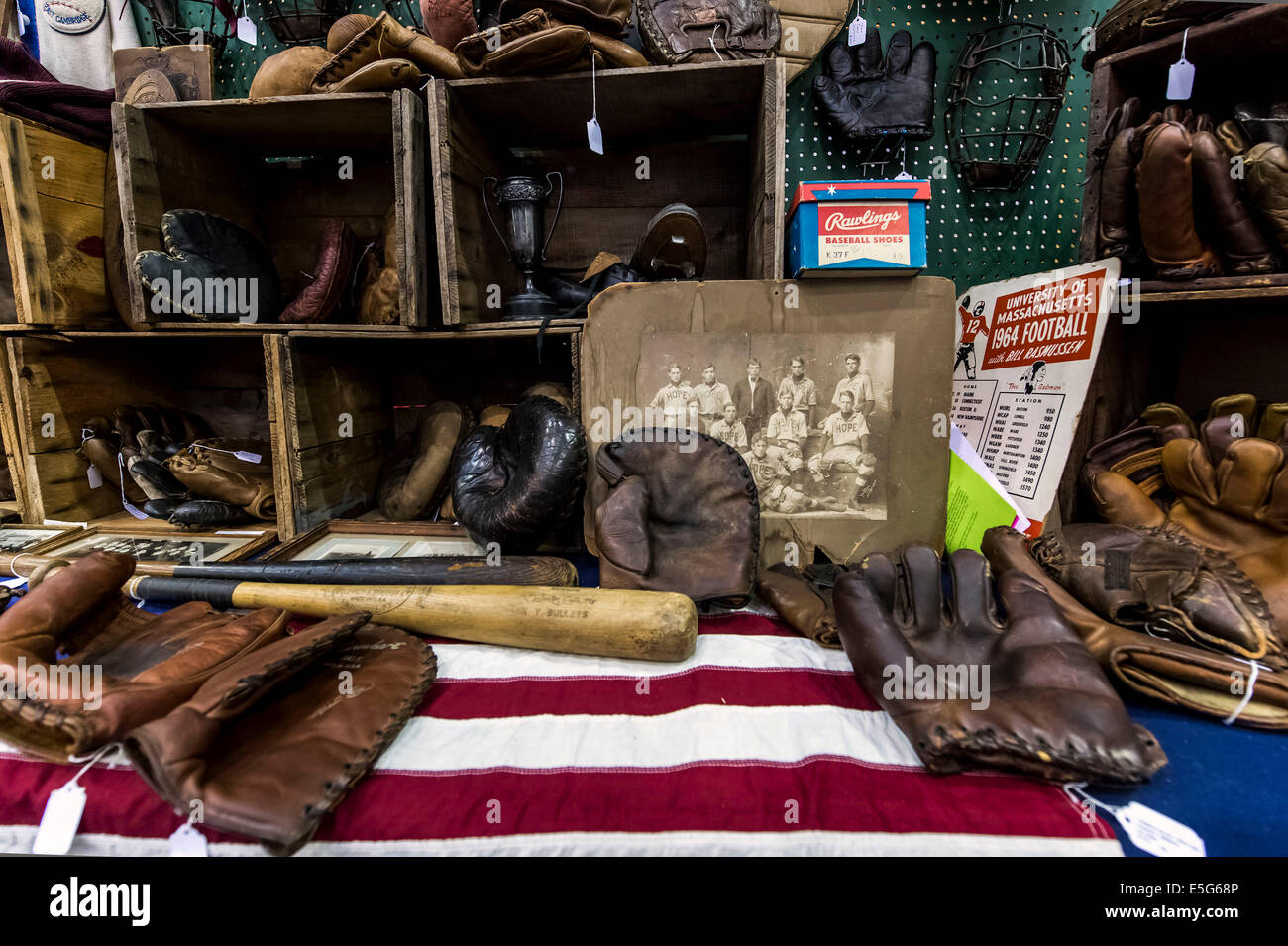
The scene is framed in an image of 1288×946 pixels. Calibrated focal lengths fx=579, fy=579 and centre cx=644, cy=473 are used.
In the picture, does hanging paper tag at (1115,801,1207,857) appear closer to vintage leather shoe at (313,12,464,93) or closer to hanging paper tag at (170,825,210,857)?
hanging paper tag at (170,825,210,857)

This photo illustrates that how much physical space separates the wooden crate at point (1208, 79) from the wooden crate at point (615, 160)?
98 cm

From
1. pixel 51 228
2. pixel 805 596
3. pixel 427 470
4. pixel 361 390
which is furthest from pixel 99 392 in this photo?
pixel 805 596

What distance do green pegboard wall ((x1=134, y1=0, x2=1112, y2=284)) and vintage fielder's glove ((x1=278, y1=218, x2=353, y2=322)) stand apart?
3.39 ft

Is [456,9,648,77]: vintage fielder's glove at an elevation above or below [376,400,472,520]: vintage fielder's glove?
above

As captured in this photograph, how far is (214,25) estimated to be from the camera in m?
2.37

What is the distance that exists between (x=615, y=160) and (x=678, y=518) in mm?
1549

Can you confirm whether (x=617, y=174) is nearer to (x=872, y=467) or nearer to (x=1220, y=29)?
(x=872, y=467)

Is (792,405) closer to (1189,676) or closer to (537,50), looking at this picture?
(1189,676)

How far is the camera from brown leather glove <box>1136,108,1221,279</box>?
1533mm

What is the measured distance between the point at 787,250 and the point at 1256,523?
1350 mm

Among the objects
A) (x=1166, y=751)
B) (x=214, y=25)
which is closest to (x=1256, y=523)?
(x=1166, y=751)

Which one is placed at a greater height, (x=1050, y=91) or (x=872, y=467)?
(x=1050, y=91)

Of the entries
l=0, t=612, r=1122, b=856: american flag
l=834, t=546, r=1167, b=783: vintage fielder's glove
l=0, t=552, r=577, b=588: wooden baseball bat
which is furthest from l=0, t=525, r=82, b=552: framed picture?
l=834, t=546, r=1167, b=783: vintage fielder's glove

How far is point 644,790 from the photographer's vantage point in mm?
892
